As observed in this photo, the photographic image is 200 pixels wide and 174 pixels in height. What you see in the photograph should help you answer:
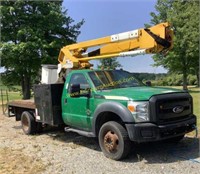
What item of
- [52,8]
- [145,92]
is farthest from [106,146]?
[52,8]

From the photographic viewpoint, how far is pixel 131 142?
6016 millimetres

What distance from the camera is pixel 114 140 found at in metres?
6.14

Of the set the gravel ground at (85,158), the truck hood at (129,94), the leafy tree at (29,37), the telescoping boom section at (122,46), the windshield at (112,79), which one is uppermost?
the leafy tree at (29,37)

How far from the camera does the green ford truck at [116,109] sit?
5758 millimetres

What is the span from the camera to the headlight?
573 centimetres

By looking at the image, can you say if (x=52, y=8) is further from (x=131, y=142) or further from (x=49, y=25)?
(x=131, y=142)

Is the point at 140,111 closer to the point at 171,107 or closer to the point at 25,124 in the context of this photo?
the point at 171,107

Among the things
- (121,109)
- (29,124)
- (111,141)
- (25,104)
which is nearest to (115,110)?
(121,109)

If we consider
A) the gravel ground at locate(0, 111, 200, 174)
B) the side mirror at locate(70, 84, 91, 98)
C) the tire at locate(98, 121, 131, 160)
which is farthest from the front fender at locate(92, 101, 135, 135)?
the gravel ground at locate(0, 111, 200, 174)

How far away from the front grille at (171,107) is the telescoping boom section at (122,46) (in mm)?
1273

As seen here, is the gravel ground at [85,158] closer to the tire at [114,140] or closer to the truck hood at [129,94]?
the tire at [114,140]

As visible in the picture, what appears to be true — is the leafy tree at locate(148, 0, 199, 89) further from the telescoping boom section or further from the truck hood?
the truck hood

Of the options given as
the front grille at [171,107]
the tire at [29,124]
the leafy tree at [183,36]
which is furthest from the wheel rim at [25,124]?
the leafy tree at [183,36]

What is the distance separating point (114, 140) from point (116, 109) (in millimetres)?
655
